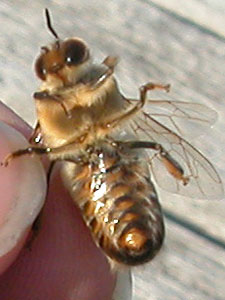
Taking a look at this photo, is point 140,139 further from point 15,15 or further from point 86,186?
point 15,15

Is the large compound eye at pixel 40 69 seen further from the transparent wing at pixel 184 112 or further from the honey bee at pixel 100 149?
the transparent wing at pixel 184 112

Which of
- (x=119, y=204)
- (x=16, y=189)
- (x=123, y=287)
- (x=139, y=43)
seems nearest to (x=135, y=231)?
(x=119, y=204)

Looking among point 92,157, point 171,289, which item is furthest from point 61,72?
point 171,289

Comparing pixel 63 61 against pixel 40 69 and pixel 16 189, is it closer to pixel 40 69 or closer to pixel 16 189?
pixel 40 69

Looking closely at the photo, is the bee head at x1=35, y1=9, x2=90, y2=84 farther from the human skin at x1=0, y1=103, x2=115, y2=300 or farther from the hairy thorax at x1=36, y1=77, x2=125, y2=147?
the human skin at x1=0, y1=103, x2=115, y2=300

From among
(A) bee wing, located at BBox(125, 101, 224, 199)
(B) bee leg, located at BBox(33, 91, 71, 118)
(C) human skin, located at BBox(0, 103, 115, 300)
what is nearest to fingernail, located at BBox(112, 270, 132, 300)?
(C) human skin, located at BBox(0, 103, 115, 300)
